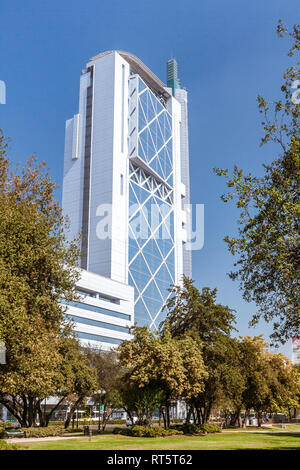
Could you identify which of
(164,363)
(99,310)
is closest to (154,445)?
(164,363)

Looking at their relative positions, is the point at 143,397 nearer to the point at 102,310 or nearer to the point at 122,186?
the point at 102,310

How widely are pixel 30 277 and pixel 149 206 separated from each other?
4318 inches

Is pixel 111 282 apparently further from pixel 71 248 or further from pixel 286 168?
pixel 286 168

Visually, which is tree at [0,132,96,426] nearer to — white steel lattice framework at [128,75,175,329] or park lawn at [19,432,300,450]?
park lawn at [19,432,300,450]

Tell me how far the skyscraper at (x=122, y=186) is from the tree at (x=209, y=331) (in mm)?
59920

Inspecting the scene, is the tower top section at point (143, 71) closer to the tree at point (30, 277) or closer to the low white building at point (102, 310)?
the low white building at point (102, 310)

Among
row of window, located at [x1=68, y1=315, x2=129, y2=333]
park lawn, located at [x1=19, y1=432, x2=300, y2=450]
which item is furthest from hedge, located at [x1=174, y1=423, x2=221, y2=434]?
row of window, located at [x1=68, y1=315, x2=129, y2=333]

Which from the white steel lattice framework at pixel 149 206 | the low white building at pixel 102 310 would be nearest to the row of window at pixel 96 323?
the low white building at pixel 102 310

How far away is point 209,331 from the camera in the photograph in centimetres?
4134

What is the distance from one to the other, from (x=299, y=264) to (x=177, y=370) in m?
19.3

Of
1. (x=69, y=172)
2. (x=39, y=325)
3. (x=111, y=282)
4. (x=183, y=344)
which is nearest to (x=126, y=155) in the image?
(x=69, y=172)

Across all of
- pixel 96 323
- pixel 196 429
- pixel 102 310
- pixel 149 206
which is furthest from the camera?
pixel 149 206

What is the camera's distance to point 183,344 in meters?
37.2

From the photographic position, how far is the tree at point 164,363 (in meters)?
34.0
